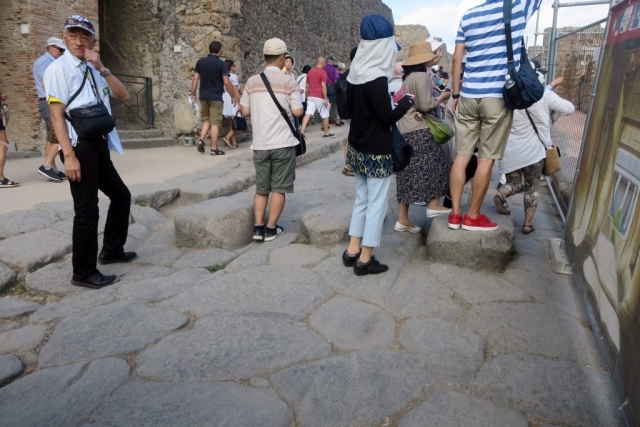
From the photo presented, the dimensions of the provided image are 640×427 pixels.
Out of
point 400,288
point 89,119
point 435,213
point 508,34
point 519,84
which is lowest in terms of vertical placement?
point 400,288

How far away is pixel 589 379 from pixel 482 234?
1.37 m

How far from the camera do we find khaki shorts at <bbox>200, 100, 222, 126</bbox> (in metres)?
8.48

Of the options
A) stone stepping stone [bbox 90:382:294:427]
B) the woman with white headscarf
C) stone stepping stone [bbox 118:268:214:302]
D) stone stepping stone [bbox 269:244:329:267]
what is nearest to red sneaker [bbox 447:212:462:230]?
the woman with white headscarf

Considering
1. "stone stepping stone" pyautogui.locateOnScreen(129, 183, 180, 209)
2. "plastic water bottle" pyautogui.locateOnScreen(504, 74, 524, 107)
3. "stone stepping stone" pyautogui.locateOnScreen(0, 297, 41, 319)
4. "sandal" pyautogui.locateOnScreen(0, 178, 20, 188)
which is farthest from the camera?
"sandal" pyautogui.locateOnScreen(0, 178, 20, 188)

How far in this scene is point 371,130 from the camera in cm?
324

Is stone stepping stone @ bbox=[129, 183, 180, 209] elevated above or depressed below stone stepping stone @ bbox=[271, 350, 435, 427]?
above

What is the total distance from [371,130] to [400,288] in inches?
40.9

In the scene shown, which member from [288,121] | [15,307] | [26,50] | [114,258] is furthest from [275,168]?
[26,50]

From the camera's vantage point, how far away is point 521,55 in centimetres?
337

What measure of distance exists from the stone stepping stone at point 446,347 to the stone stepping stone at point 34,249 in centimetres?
276

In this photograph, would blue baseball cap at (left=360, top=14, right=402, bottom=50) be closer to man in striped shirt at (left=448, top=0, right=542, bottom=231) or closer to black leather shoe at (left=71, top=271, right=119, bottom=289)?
man in striped shirt at (left=448, top=0, right=542, bottom=231)

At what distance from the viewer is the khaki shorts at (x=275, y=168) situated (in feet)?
13.9

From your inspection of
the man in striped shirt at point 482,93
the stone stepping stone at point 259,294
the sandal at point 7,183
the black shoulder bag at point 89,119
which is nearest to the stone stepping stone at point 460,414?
the stone stepping stone at point 259,294

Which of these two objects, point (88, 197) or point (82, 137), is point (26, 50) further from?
point (88, 197)
